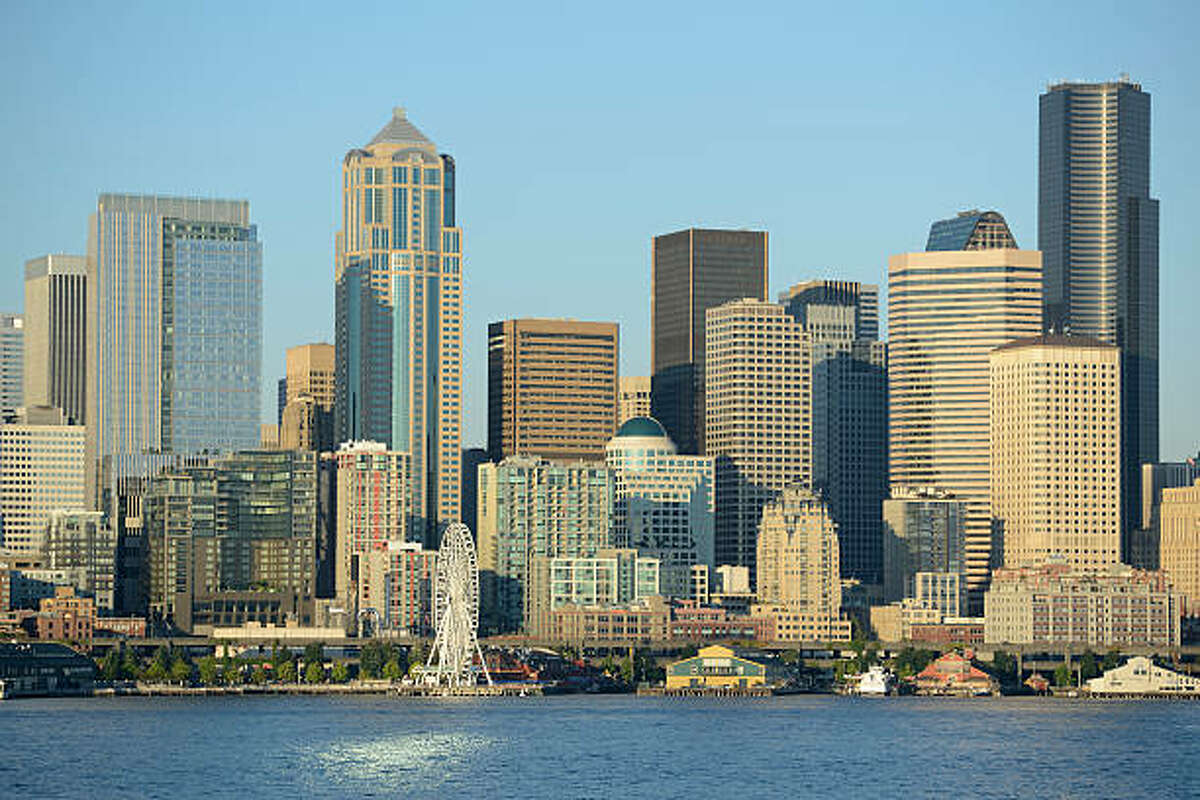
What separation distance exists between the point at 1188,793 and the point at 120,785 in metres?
70.8

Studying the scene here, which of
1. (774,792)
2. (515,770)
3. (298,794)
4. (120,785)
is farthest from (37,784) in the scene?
(774,792)

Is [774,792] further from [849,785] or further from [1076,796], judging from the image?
[1076,796]

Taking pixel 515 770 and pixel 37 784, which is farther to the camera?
pixel 515 770

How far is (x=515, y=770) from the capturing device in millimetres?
197750

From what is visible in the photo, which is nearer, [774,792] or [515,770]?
[774,792]

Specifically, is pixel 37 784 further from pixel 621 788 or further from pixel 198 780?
pixel 621 788

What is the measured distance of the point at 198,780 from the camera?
190 m

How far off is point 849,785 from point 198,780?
44.0 m

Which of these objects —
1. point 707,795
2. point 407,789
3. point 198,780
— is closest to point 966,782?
point 707,795

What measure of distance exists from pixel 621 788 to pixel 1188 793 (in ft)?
124

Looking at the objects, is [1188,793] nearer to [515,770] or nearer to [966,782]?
[966,782]

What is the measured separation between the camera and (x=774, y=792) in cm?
18525

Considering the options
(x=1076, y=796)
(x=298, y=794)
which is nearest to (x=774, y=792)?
(x=1076, y=796)

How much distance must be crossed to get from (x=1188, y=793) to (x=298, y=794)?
58.9 metres
